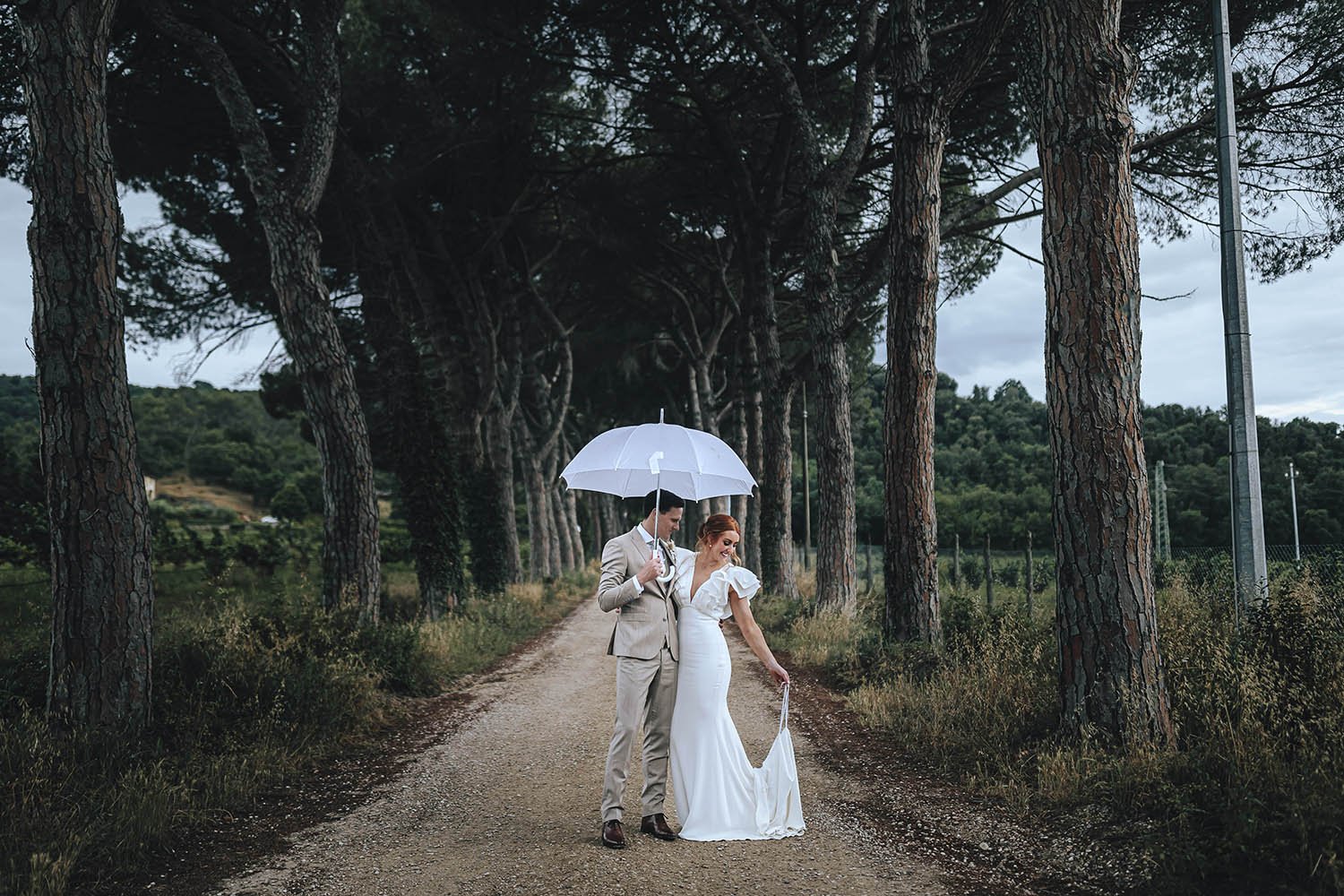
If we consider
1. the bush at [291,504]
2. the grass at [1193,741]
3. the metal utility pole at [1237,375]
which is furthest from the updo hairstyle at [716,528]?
the bush at [291,504]

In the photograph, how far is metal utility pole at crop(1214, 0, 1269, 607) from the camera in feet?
21.8

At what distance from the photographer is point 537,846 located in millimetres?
4840

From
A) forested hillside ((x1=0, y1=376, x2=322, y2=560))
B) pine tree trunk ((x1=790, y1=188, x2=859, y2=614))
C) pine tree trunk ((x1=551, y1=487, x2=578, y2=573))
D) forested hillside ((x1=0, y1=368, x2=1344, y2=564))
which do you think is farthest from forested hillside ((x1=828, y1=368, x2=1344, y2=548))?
forested hillside ((x1=0, y1=376, x2=322, y2=560))

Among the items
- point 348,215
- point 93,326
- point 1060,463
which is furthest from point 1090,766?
point 348,215

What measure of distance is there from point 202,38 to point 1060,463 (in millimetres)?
9461

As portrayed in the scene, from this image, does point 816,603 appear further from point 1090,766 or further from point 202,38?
point 202,38

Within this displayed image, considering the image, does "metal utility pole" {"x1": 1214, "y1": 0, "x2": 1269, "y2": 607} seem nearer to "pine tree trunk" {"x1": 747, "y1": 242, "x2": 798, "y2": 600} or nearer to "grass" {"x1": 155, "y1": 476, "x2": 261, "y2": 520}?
"pine tree trunk" {"x1": 747, "y1": 242, "x2": 798, "y2": 600}

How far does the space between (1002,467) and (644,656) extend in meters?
34.4

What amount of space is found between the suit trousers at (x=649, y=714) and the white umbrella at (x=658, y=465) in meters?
0.50

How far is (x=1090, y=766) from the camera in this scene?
17.1ft

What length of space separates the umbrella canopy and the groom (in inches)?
8.6

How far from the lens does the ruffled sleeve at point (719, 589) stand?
501cm

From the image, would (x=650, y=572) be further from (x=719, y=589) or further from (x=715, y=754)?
(x=715, y=754)

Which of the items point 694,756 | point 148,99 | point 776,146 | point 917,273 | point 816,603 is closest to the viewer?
point 694,756
